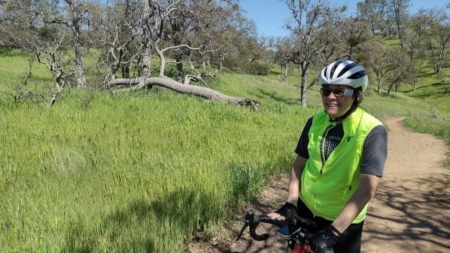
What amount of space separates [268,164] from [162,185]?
7.59 ft

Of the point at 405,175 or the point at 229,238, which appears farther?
the point at 405,175

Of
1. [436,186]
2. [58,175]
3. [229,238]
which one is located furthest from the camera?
[436,186]

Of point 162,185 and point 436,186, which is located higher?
point 162,185

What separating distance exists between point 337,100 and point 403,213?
3.89 m

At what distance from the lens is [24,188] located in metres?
3.67

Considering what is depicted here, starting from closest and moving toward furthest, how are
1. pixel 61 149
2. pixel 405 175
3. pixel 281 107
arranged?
1. pixel 61 149
2. pixel 405 175
3. pixel 281 107

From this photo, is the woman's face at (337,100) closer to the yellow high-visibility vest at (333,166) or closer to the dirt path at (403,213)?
the yellow high-visibility vest at (333,166)

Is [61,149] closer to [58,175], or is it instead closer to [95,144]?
[95,144]

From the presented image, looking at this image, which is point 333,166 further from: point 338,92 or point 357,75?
point 357,75

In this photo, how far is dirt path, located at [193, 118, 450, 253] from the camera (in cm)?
381

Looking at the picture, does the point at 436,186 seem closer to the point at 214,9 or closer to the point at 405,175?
the point at 405,175

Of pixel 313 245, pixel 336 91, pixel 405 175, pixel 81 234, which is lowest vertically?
pixel 405 175

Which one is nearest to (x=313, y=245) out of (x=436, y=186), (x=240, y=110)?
(x=436, y=186)

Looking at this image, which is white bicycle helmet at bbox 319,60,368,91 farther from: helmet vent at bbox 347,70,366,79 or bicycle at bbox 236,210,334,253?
bicycle at bbox 236,210,334,253
